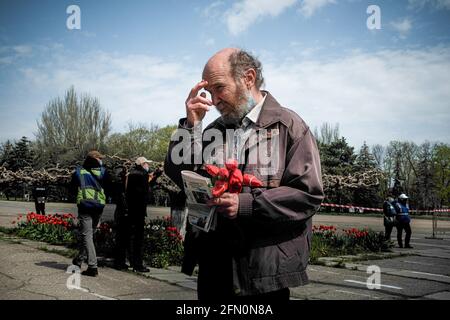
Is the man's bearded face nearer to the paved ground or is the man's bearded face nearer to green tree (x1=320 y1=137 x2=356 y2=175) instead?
the paved ground

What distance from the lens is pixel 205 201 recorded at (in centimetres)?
179

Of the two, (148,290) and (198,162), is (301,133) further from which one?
(148,290)

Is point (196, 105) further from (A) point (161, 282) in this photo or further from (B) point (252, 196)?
(A) point (161, 282)

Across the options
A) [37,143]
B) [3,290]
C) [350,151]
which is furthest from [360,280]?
[37,143]

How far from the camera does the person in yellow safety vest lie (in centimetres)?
611

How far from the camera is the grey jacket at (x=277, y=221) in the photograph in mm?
1715

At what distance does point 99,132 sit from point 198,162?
132 feet

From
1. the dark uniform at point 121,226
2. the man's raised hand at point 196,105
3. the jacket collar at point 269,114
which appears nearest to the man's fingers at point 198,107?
the man's raised hand at point 196,105

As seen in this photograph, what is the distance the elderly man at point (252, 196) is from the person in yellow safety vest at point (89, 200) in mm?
4521

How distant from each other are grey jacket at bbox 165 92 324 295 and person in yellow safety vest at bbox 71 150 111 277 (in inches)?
187

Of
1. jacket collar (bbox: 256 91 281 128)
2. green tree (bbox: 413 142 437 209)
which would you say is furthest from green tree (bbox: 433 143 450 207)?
jacket collar (bbox: 256 91 281 128)

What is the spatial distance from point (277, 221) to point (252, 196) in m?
0.15

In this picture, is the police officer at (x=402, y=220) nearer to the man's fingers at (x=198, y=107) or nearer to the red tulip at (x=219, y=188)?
the man's fingers at (x=198, y=107)

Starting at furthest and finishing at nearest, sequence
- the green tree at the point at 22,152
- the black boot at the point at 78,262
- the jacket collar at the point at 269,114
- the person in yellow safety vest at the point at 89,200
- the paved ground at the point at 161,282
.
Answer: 1. the green tree at the point at 22,152
2. the black boot at the point at 78,262
3. the person in yellow safety vest at the point at 89,200
4. the paved ground at the point at 161,282
5. the jacket collar at the point at 269,114
